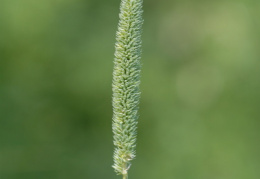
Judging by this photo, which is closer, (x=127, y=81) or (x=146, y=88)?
(x=127, y=81)

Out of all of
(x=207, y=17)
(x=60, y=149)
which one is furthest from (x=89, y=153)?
(x=207, y=17)

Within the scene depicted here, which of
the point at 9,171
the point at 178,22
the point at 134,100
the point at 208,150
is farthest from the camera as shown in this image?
the point at 178,22

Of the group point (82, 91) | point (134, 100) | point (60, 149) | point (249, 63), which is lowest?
point (60, 149)

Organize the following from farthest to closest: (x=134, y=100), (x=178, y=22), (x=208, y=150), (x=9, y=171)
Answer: (x=178, y=22), (x=208, y=150), (x=9, y=171), (x=134, y=100)

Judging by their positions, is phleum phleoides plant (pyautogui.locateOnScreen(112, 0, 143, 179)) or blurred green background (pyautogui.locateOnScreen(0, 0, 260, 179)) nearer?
phleum phleoides plant (pyautogui.locateOnScreen(112, 0, 143, 179))

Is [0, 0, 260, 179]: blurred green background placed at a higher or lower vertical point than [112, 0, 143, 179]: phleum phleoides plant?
lower

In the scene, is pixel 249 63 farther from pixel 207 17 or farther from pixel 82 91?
pixel 82 91
